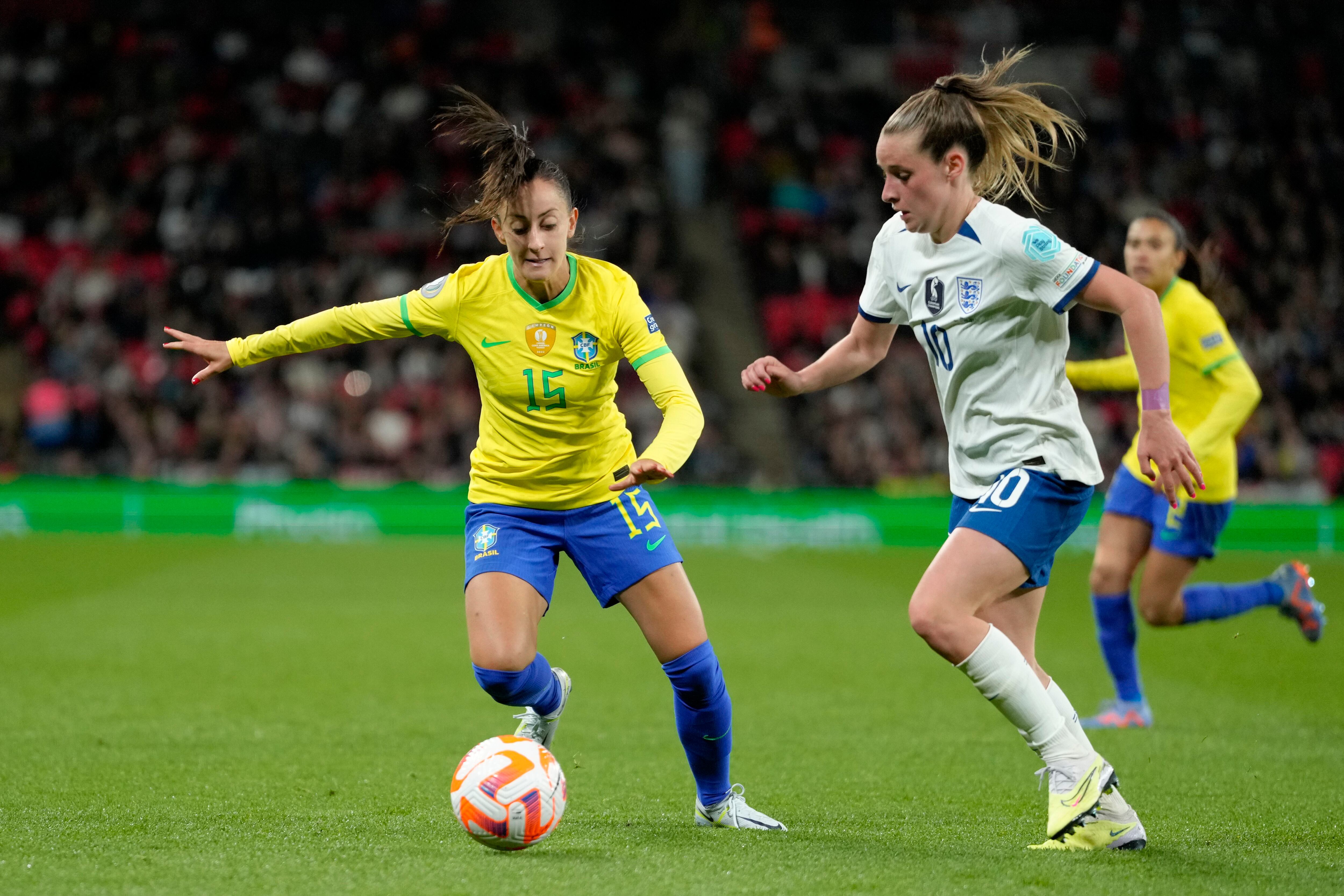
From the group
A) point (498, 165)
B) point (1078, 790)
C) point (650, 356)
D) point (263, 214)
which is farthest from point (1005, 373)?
point (263, 214)

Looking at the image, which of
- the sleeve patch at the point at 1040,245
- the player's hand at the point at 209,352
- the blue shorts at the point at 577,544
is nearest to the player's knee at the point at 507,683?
the blue shorts at the point at 577,544

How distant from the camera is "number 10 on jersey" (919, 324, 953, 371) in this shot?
14.8 feet

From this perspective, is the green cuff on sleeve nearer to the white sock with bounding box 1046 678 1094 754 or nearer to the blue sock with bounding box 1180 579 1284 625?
the white sock with bounding box 1046 678 1094 754

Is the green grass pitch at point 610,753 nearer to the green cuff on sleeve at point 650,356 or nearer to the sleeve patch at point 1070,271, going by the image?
the green cuff on sleeve at point 650,356

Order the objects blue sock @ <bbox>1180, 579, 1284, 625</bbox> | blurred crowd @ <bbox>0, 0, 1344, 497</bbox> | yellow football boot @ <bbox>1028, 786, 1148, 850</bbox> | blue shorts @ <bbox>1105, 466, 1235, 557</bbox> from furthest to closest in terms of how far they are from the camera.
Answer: blurred crowd @ <bbox>0, 0, 1344, 497</bbox> < blue sock @ <bbox>1180, 579, 1284, 625</bbox> < blue shorts @ <bbox>1105, 466, 1235, 557</bbox> < yellow football boot @ <bbox>1028, 786, 1148, 850</bbox>

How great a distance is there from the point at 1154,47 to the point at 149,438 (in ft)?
55.6

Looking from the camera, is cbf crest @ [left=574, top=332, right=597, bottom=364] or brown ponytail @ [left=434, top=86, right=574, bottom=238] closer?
brown ponytail @ [left=434, top=86, right=574, bottom=238]

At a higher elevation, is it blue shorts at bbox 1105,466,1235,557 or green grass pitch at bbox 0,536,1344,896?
blue shorts at bbox 1105,466,1235,557

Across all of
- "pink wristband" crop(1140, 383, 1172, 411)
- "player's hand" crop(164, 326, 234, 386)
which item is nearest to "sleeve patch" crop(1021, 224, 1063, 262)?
"pink wristband" crop(1140, 383, 1172, 411)

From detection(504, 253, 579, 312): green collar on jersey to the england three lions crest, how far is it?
4.15ft

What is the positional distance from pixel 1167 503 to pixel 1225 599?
79cm

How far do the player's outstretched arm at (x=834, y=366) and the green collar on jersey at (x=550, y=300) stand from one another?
64 centimetres

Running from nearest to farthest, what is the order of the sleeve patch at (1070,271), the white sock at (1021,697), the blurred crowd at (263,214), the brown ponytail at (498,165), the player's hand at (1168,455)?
1. the player's hand at (1168,455)
2. the sleeve patch at (1070,271)
3. the white sock at (1021,697)
4. the brown ponytail at (498,165)
5. the blurred crowd at (263,214)

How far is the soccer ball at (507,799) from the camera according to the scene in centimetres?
429
